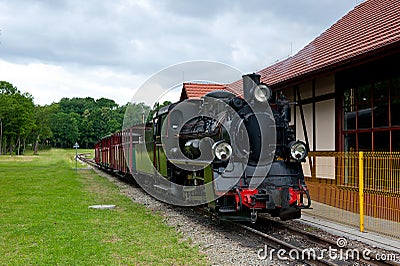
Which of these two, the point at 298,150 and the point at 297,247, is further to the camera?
the point at 298,150

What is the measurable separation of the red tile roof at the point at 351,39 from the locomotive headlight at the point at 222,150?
3.97m

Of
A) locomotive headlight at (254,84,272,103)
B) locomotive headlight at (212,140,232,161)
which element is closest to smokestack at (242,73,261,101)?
locomotive headlight at (254,84,272,103)

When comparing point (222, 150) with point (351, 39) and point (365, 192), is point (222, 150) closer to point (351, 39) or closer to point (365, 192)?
point (365, 192)

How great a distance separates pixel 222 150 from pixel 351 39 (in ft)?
20.6

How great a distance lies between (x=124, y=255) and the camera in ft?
22.5

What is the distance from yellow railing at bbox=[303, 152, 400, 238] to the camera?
8570 mm

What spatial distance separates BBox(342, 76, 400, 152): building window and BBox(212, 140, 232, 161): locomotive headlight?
4263 mm

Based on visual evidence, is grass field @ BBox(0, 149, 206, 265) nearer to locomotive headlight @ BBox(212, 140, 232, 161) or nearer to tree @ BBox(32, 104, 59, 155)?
locomotive headlight @ BBox(212, 140, 232, 161)

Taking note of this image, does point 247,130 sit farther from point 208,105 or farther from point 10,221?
point 10,221

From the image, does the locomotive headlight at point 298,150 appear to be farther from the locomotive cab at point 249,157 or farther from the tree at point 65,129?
the tree at point 65,129

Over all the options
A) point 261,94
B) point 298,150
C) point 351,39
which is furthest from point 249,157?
point 351,39

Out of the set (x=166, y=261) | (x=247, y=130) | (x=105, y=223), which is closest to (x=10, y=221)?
(x=105, y=223)

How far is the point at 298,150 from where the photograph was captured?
27.4ft

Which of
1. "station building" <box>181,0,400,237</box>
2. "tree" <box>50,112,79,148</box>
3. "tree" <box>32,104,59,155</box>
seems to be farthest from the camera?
"tree" <box>50,112,79,148</box>
